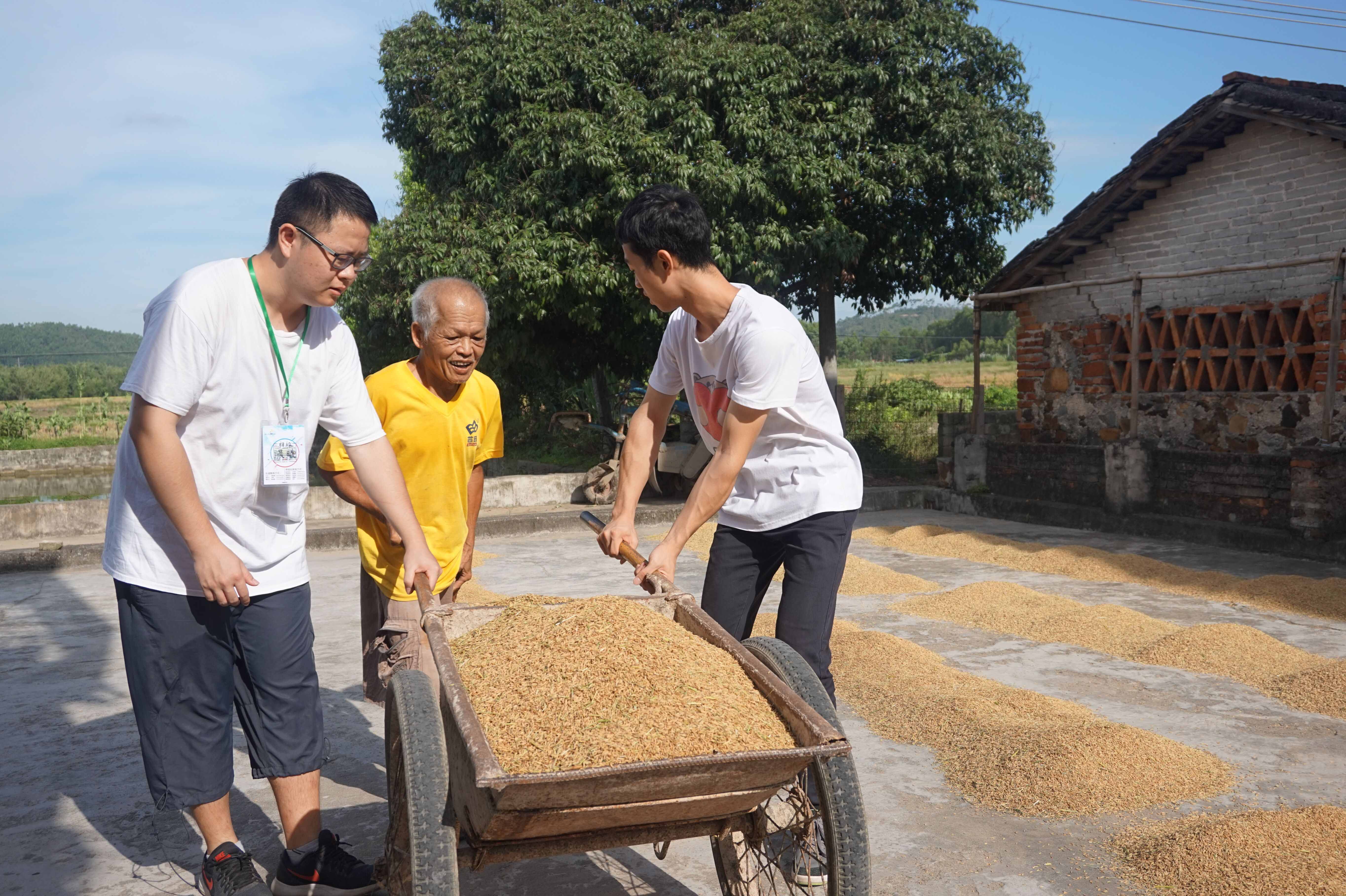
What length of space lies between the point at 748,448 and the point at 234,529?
1362 millimetres

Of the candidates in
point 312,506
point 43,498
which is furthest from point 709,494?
point 43,498

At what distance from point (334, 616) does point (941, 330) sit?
71.0m

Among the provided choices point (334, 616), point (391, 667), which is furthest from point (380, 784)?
point (334, 616)

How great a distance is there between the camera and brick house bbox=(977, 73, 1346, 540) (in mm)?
8727

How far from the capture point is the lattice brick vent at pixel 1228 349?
8898 millimetres

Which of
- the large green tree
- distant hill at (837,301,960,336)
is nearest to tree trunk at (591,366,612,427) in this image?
the large green tree

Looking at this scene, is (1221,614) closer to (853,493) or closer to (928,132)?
(853,493)

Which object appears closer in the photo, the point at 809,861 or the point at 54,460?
the point at 809,861

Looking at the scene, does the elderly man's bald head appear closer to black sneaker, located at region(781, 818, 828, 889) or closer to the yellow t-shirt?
the yellow t-shirt

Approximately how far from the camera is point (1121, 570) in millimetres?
7637

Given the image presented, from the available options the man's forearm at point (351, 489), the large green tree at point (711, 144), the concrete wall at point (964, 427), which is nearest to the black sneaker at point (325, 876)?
the man's forearm at point (351, 489)

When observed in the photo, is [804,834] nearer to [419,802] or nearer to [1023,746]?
[419,802]

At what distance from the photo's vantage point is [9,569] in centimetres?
902

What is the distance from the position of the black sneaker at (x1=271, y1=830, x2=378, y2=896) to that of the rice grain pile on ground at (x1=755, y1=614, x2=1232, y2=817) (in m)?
2.00
